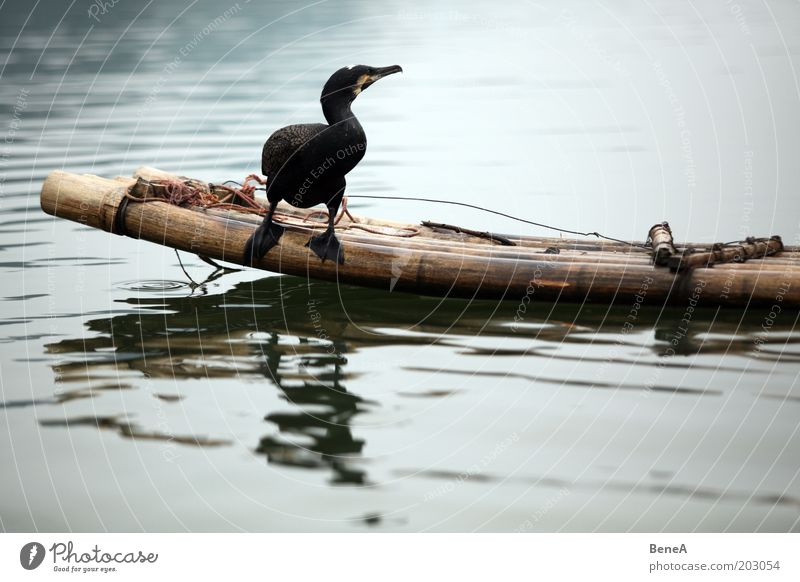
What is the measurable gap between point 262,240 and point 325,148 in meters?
0.89

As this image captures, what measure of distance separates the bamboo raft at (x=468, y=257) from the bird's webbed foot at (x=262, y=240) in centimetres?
6

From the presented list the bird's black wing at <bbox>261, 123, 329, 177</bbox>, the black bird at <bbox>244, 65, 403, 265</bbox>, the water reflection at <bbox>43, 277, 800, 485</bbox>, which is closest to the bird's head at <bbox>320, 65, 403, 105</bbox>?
the black bird at <bbox>244, 65, 403, 265</bbox>

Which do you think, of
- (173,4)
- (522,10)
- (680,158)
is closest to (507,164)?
(680,158)

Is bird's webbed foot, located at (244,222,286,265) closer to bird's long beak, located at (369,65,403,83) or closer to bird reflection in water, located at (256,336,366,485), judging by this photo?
bird reflection in water, located at (256,336,366,485)

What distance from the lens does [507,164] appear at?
12.6 meters

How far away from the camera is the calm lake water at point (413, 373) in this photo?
4.71 metres

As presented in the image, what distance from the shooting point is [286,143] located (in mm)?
6656

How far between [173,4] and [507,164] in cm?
2474

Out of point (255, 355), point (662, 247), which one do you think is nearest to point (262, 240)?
point (255, 355)

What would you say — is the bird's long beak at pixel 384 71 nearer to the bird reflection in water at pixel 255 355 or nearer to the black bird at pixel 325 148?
the black bird at pixel 325 148

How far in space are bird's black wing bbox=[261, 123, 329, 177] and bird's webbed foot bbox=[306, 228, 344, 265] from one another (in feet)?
1.82

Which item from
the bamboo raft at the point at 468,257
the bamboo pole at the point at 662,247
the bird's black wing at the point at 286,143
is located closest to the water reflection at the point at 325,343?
the bamboo raft at the point at 468,257

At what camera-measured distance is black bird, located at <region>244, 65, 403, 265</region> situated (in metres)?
6.61

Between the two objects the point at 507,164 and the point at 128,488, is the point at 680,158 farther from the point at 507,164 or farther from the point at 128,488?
the point at 128,488
